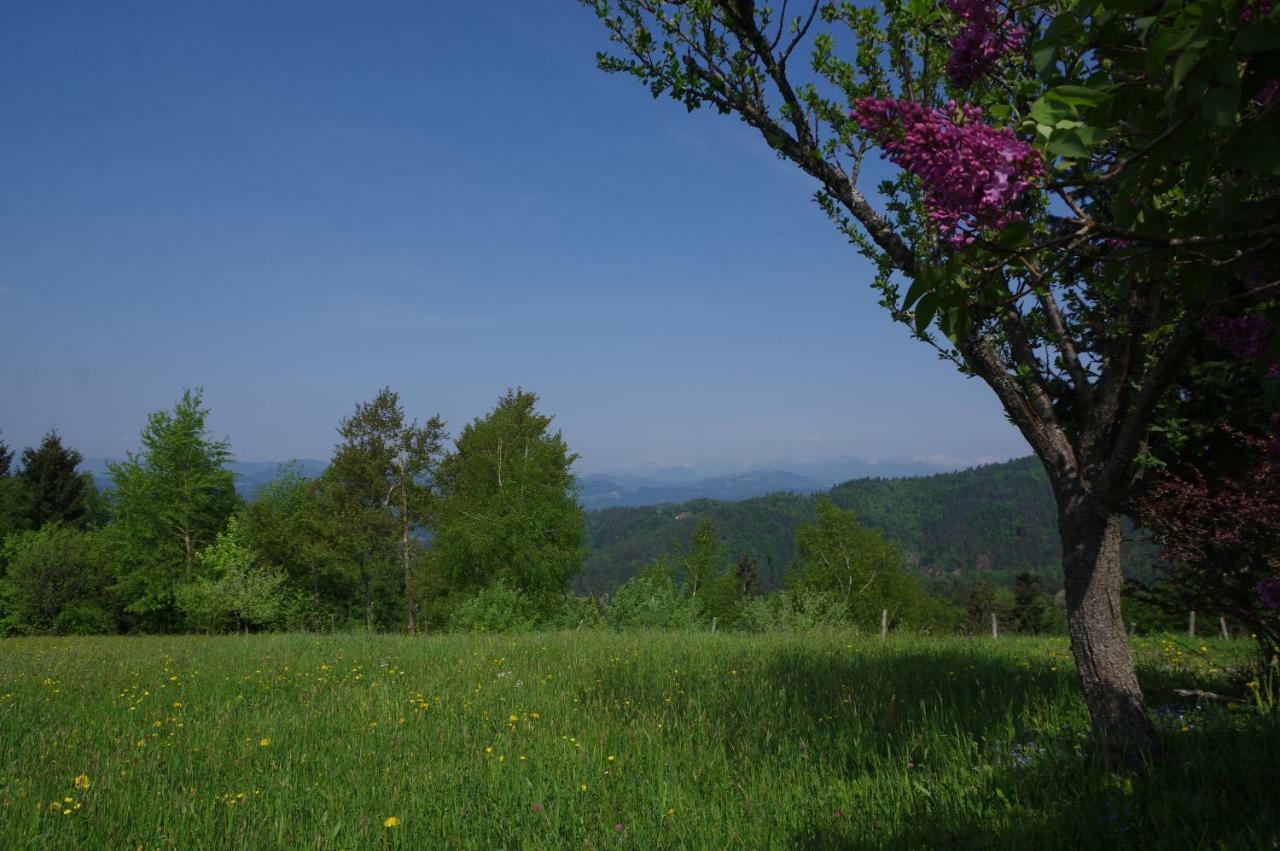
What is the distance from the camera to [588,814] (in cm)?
484

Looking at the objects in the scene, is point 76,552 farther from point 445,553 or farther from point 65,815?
point 65,815

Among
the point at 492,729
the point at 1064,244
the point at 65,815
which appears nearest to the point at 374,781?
the point at 492,729

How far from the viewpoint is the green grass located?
4234 mm

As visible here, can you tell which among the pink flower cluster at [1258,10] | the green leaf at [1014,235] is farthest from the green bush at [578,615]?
the pink flower cluster at [1258,10]

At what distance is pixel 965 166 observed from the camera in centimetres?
192

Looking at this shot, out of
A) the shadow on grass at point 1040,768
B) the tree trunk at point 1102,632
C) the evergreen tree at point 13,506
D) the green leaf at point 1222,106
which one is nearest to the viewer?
the green leaf at point 1222,106

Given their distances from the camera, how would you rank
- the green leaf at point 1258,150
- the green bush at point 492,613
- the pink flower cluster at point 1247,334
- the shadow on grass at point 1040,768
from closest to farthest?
1. the green leaf at point 1258,150
2. the pink flower cluster at point 1247,334
3. the shadow on grass at point 1040,768
4. the green bush at point 492,613

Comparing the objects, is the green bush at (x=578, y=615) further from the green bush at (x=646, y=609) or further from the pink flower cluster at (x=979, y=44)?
the pink flower cluster at (x=979, y=44)

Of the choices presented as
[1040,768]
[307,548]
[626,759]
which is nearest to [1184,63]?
[1040,768]

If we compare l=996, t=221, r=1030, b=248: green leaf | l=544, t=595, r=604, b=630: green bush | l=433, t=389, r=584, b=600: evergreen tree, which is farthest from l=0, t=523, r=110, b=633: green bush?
l=996, t=221, r=1030, b=248: green leaf

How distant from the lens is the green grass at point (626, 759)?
423 cm

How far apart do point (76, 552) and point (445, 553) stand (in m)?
21.7

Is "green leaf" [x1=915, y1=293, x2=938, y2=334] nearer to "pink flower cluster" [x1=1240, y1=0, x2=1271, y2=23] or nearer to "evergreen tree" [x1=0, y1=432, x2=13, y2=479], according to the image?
"pink flower cluster" [x1=1240, y1=0, x2=1271, y2=23]

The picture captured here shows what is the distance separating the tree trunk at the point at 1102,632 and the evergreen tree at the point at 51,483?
205ft
